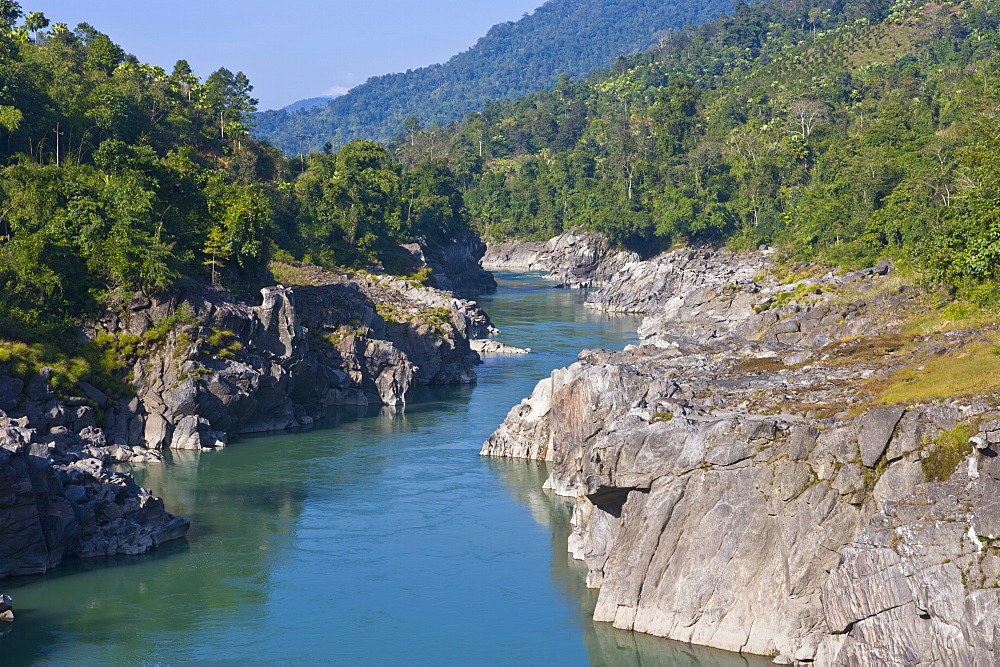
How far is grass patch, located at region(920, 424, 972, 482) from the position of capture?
2770 cm

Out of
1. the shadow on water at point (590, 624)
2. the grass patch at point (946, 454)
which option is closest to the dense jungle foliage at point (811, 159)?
the grass patch at point (946, 454)

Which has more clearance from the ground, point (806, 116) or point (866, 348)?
point (806, 116)

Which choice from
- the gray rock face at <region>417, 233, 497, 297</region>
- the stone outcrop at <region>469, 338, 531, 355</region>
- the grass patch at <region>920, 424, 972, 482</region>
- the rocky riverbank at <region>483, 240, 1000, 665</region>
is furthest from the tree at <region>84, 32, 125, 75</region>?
the grass patch at <region>920, 424, 972, 482</region>

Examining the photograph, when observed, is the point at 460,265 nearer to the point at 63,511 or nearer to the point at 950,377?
the point at 63,511

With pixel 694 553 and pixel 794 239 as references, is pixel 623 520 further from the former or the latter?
pixel 794 239

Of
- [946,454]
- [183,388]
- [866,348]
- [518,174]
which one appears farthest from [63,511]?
[518,174]

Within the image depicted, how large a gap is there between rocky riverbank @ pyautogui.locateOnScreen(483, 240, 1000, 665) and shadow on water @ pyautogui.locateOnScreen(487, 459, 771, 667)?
409mm

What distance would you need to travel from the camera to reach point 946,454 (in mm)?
27984

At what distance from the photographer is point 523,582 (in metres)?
36.7

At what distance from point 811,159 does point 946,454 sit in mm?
103580

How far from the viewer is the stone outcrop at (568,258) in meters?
136

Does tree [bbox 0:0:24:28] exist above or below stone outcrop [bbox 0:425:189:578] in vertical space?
above

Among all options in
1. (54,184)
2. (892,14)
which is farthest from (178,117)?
(892,14)

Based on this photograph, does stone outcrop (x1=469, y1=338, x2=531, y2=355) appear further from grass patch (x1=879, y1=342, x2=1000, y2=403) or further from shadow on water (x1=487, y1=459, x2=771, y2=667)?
grass patch (x1=879, y1=342, x2=1000, y2=403)
